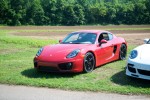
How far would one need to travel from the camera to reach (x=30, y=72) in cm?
877

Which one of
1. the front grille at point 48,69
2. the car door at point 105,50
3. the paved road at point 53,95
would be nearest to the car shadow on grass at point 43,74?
the front grille at point 48,69

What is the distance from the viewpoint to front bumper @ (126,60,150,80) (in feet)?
22.7

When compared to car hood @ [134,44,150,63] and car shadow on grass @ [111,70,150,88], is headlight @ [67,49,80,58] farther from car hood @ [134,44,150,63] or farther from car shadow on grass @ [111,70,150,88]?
car hood @ [134,44,150,63]

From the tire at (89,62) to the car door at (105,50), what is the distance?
430mm

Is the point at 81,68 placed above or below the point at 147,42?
below

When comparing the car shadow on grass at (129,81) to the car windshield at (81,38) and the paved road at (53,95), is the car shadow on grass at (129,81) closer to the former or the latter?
the paved road at (53,95)

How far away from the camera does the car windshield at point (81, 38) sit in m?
9.21

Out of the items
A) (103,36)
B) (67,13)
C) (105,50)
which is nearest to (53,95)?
(105,50)

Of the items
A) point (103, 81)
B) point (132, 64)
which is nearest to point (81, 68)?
point (103, 81)

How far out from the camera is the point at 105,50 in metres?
9.48

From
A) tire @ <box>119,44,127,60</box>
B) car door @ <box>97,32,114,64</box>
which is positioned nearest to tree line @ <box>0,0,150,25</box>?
tire @ <box>119,44,127,60</box>

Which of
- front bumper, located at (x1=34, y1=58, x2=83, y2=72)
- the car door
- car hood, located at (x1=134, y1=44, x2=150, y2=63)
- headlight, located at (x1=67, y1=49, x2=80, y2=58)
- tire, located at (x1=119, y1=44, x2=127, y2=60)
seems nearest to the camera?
car hood, located at (x1=134, y1=44, x2=150, y2=63)

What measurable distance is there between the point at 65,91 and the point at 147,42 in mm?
3418

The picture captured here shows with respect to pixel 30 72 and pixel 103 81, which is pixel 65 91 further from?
Result: pixel 30 72
